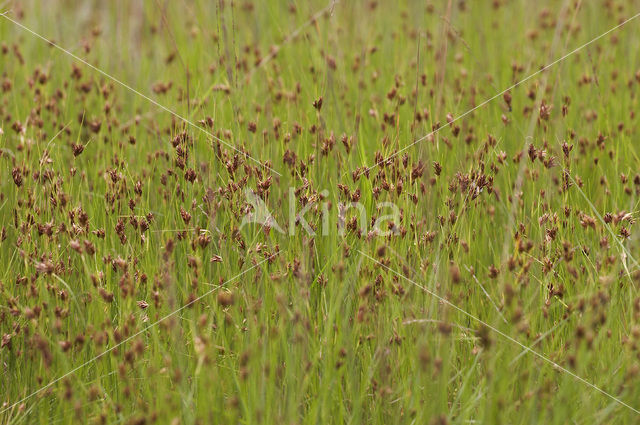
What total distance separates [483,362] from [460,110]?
5.88 feet

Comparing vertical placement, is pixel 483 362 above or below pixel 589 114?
below

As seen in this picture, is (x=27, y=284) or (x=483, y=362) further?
(x=27, y=284)

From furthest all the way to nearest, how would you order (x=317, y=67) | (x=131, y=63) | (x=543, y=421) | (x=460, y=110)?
1. (x=131, y=63)
2. (x=317, y=67)
3. (x=460, y=110)
4. (x=543, y=421)

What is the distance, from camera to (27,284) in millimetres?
2533

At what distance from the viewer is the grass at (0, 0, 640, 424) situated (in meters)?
2.10

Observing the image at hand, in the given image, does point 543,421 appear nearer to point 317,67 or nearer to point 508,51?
point 317,67

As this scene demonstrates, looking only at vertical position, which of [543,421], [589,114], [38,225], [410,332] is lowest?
[543,421]

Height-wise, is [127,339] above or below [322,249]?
below

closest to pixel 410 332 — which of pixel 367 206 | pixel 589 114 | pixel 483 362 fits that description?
pixel 483 362

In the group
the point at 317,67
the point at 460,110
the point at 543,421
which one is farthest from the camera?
the point at 317,67

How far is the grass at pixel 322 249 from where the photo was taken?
82.7 inches

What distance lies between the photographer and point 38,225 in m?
2.57

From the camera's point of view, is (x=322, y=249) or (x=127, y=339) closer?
(x=127, y=339)

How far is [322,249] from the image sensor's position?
276 centimetres
